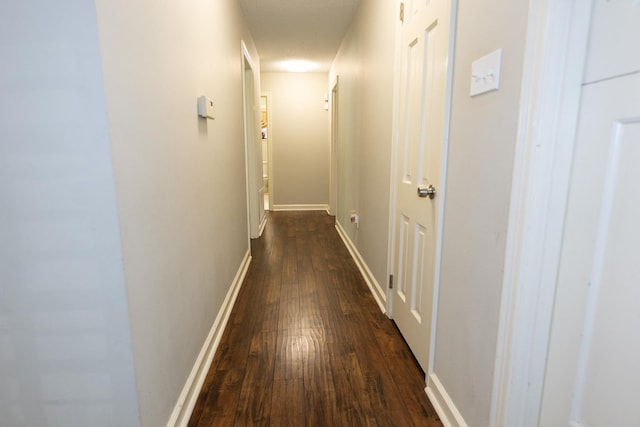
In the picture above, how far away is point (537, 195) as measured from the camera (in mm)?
874

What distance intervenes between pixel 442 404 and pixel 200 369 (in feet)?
3.58

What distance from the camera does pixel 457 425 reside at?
128cm

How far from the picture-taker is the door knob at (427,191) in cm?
150

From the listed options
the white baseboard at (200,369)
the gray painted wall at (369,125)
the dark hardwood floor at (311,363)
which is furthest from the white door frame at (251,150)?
the white baseboard at (200,369)

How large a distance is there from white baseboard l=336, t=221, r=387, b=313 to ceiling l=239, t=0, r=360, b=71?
7.46 feet

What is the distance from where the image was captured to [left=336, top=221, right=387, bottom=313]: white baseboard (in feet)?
7.79

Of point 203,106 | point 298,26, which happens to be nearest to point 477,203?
point 203,106

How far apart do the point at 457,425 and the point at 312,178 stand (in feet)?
16.5

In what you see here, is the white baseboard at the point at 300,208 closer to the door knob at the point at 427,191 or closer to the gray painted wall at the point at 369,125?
the gray painted wall at the point at 369,125

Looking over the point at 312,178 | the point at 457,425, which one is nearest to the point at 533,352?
the point at 457,425

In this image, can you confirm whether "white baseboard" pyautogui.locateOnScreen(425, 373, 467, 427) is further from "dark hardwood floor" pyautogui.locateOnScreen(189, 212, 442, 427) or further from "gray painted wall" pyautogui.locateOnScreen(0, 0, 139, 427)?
"gray painted wall" pyautogui.locateOnScreen(0, 0, 139, 427)

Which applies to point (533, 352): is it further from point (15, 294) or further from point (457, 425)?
point (15, 294)

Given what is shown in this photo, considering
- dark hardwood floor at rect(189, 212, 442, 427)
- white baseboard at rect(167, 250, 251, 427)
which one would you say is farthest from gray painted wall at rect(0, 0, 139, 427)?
dark hardwood floor at rect(189, 212, 442, 427)

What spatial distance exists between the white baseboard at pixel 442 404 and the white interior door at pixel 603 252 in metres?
0.46
